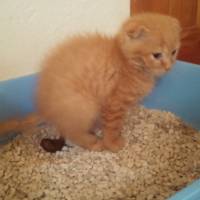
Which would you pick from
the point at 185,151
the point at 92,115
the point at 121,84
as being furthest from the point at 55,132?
the point at 185,151

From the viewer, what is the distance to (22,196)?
44.5 inches

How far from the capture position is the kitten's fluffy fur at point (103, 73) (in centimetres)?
116

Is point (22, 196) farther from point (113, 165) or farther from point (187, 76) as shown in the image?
point (187, 76)

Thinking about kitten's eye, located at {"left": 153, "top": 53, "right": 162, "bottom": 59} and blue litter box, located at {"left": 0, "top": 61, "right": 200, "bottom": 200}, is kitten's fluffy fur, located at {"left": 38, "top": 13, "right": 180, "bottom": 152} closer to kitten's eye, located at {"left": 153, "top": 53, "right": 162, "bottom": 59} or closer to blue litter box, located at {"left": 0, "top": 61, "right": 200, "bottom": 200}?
kitten's eye, located at {"left": 153, "top": 53, "right": 162, "bottom": 59}

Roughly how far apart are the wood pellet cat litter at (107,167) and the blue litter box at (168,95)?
4.8 inches

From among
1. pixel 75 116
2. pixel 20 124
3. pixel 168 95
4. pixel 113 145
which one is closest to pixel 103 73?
pixel 75 116

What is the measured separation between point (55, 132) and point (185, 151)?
595mm

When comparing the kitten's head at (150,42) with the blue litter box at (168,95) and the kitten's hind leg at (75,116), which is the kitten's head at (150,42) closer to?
the kitten's hind leg at (75,116)

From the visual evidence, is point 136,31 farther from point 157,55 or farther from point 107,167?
point 107,167

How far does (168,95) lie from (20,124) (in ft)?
2.53

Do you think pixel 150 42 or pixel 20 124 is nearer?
pixel 150 42

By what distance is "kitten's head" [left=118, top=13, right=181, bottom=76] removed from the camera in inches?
44.8

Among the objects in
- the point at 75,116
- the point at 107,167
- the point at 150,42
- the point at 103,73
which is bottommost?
the point at 107,167

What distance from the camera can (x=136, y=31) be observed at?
3.67ft
